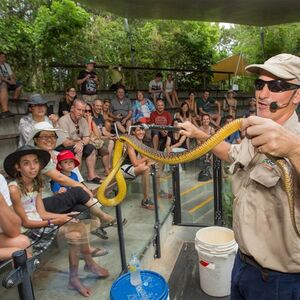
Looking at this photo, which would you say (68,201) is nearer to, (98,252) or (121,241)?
(121,241)

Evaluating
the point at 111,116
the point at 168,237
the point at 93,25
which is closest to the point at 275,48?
the point at 93,25

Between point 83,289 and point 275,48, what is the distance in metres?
21.9

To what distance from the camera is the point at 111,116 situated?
7.35 meters

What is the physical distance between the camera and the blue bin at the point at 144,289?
2.51 metres

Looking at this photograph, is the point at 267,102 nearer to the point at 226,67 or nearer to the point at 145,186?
the point at 145,186

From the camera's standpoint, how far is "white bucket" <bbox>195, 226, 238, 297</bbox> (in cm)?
344

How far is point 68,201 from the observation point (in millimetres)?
3656

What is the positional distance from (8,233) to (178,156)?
1502mm

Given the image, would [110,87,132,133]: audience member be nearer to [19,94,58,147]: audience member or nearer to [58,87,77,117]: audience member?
[58,87,77,117]: audience member

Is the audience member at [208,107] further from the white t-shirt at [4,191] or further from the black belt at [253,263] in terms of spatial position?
the black belt at [253,263]

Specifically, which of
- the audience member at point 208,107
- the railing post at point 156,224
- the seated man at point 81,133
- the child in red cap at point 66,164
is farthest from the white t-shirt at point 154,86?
the child in red cap at point 66,164

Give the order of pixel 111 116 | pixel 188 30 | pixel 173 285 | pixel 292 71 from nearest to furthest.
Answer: pixel 292 71, pixel 173 285, pixel 111 116, pixel 188 30

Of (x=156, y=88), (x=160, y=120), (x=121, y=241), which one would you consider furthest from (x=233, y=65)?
(x=121, y=241)

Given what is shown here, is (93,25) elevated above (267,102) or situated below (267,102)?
above
